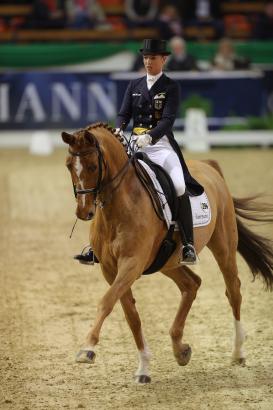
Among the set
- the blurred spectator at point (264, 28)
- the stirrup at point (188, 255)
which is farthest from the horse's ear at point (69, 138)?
the blurred spectator at point (264, 28)

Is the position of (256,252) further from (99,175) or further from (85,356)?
(85,356)

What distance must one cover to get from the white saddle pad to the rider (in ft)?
0.38

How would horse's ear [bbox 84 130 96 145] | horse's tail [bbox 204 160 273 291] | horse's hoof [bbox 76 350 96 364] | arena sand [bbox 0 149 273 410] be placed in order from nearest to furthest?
horse's hoof [bbox 76 350 96 364]
horse's ear [bbox 84 130 96 145]
arena sand [bbox 0 149 273 410]
horse's tail [bbox 204 160 273 291]

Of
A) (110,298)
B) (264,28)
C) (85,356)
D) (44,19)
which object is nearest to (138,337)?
(110,298)

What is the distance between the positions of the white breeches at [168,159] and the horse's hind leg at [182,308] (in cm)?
73

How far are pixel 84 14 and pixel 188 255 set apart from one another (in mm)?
15604

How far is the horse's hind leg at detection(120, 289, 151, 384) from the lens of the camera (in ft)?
22.5

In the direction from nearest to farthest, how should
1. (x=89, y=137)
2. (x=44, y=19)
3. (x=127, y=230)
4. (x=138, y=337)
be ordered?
(x=89, y=137) < (x=127, y=230) < (x=138, y=337) < (x=44, y=19)

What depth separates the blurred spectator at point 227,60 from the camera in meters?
19.9

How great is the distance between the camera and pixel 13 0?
22859 mm

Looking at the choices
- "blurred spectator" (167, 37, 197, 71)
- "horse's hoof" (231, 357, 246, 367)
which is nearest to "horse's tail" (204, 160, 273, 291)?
"horse's hoof" (231, 357, 246, 367)

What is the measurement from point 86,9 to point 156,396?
55.3 ft

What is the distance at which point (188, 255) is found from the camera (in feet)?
23.3

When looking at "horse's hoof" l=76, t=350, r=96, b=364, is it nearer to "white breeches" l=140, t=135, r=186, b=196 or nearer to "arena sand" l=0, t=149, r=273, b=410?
"arena sand" l=0, t=149, r=273, b=410
